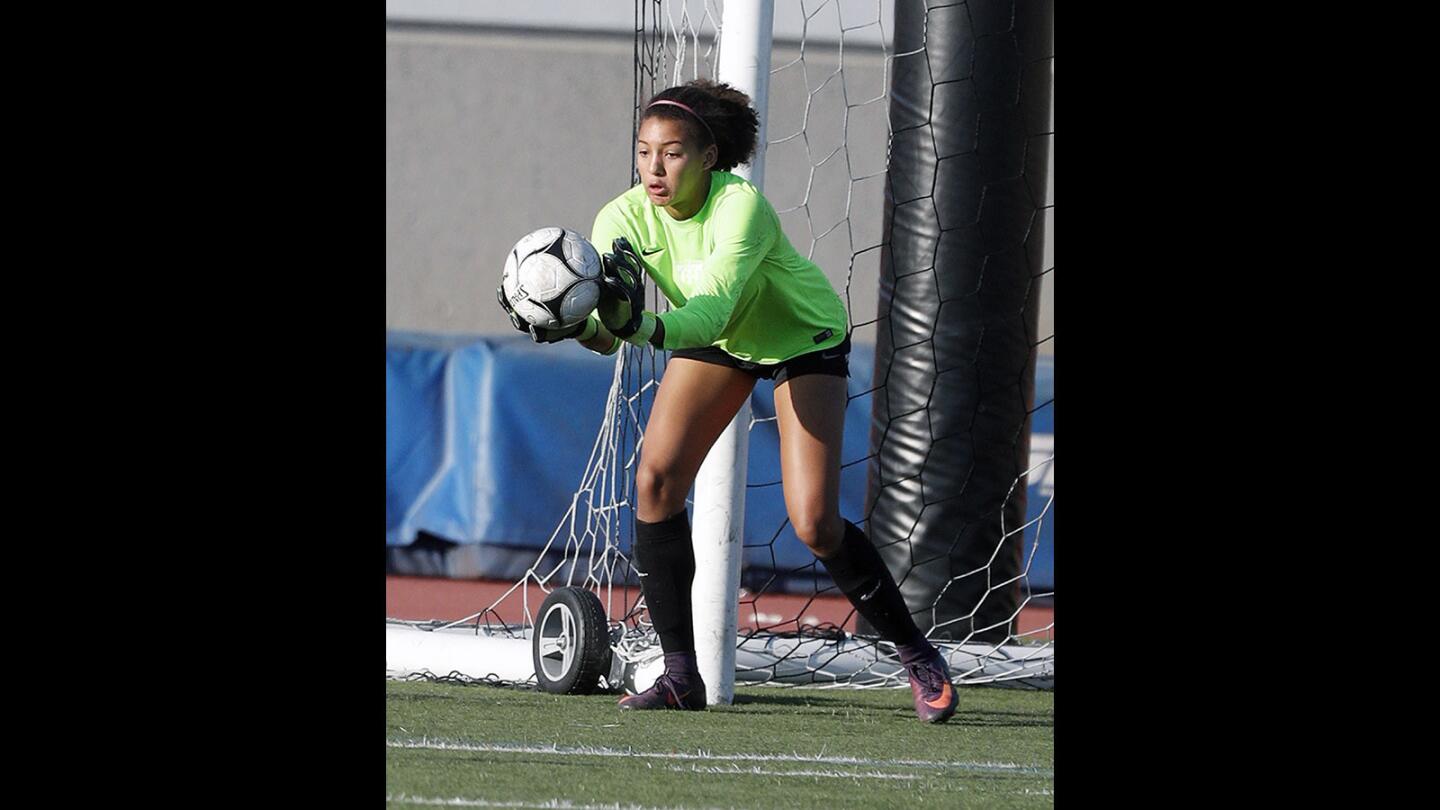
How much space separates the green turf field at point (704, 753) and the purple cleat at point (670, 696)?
7cm

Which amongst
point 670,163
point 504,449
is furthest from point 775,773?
point 504,449

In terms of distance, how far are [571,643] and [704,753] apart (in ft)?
4.35

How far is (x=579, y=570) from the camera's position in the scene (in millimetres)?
8789

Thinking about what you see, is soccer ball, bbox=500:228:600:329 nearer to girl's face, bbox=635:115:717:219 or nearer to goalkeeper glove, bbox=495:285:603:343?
goalkeeper glove, bbox=495:285:603:343

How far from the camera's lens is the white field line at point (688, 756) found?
2.94m

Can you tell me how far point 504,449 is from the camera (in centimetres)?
894

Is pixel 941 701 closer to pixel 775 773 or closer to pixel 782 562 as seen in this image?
pixel 775 773

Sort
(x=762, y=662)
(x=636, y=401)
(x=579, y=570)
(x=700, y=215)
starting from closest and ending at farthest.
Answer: (x=700, y=215)
(x=762, y=662)
(x=636, y=401)
(x=579, y=570)

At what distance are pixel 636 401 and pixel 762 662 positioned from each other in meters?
1.02

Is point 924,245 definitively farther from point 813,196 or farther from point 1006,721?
point 813,196

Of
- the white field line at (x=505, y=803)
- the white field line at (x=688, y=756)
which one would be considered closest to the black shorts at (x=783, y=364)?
the white field line at (x=688, y=756)

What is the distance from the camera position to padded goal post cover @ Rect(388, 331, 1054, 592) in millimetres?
8820
